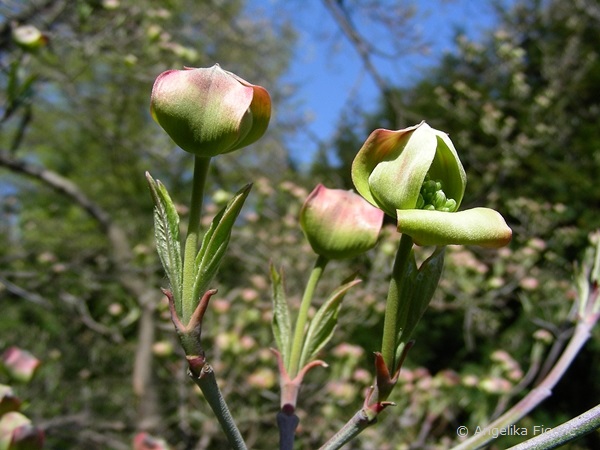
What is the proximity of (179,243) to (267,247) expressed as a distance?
2562 millimetres

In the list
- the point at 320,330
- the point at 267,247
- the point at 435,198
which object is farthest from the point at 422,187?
the point at 267,247

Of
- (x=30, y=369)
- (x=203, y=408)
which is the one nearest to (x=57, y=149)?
(x=203, y=408)

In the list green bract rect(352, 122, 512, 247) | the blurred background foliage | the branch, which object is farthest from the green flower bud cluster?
the branch

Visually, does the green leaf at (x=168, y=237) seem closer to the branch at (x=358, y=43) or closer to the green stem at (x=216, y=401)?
the green stem at (x=216, y=401)

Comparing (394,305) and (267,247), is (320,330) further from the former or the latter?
(267,247)

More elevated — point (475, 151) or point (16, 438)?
point (16, 438)

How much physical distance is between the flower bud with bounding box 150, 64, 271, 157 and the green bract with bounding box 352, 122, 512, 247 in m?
0.09

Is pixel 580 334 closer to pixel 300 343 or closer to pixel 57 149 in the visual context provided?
pixel 300 343

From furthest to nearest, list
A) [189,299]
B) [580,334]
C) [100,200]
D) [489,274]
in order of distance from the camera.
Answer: [100,200] → [489,274] → [580,334] → [189,299]

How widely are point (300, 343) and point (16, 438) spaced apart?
0.81ft

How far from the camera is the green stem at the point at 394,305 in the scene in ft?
1.35

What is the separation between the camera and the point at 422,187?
0.44m

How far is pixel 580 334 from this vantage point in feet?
2.09

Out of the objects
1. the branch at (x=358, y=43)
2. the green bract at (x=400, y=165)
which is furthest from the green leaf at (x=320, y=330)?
the branch at (x=358, y=43)
